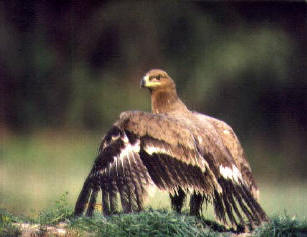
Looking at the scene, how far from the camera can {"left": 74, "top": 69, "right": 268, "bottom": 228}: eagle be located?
711cm

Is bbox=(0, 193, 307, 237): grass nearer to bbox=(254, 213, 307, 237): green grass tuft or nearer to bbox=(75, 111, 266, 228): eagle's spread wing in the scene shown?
bbox=(254, 213, 307, 237): green grass tuft

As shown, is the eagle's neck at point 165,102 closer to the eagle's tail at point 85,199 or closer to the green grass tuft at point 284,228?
the eagle's tail at point 85,199

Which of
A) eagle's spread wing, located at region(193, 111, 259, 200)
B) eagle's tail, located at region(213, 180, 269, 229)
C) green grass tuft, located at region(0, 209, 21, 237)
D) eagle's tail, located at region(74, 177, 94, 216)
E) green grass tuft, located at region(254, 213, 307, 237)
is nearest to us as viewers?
green grass tuft, located at region(0, 209, 21, 237)

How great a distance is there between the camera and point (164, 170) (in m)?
7.30

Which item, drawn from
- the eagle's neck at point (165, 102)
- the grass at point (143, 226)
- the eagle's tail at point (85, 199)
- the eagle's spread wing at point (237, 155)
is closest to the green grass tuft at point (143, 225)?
the grass at point (143, 226)

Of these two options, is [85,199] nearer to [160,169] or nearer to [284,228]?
[160,169]

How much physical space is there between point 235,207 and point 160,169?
103 centimetres

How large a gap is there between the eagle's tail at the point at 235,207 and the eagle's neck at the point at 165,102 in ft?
5.86

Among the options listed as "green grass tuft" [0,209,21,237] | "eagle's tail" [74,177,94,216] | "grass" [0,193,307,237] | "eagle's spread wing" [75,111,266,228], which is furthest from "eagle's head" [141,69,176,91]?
"green grass tuft" [0,209,21,237]

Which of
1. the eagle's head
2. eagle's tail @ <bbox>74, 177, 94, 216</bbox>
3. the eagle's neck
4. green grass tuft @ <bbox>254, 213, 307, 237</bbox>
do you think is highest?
the eagle's head

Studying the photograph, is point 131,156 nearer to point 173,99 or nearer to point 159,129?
point 159,129

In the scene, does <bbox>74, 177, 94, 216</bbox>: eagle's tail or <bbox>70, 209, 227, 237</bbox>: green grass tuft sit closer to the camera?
<bbox>70, 209, 227, 237</bbox>: green grass tuft

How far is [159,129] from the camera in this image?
7.50 meters

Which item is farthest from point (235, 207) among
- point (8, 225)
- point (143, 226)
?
point (8, 225)
